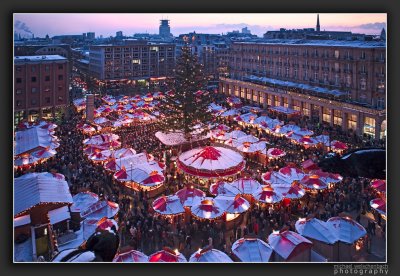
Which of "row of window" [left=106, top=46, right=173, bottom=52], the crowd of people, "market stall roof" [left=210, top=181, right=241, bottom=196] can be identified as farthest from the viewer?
"row of window" [left=106, top=46, right=173, bottom=52]

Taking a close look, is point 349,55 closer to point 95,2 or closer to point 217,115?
point 217,115

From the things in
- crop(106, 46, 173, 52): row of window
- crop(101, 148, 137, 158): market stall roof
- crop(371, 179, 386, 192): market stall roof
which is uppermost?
crop(106, 46, 173, 52): row of window

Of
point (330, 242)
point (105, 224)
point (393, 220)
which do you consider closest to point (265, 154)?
point (330, 242)

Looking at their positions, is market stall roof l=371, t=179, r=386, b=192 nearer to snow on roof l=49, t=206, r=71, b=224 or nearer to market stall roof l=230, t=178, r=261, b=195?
market stall roof l=230, t=178, r=261, b=195

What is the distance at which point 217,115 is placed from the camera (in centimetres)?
4431

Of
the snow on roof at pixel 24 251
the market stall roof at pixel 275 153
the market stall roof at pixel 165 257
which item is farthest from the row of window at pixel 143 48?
the snow on roof at pixel 24 251

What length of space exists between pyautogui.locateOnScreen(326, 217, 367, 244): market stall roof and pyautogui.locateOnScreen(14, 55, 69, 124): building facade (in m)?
34.9

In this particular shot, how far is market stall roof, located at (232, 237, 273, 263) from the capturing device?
14.3 meters

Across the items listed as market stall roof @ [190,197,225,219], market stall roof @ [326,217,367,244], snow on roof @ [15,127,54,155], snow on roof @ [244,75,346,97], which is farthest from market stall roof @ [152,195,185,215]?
snow on roof @ [244,75,346,97]

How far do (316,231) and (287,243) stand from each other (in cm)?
216

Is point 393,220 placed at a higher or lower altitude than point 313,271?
higher

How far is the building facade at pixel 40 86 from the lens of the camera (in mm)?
42438

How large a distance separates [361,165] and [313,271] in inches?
182

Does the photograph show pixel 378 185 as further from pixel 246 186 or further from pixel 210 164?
pixel 210 164
